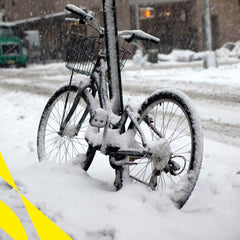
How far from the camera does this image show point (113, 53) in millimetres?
3051

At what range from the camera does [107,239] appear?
2340 millimetres

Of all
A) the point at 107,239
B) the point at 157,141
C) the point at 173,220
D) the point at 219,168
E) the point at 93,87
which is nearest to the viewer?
the point at 107,239

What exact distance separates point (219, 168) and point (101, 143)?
1.20 metres

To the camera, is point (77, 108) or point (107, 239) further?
point (77, 108)

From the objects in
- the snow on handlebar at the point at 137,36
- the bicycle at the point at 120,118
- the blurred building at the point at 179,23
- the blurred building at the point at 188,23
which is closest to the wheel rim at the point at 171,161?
the bicycle at the point at 120,118

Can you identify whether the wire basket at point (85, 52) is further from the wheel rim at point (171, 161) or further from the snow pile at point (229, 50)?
the snow pile at point (229, 50)

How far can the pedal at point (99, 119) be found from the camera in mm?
2900

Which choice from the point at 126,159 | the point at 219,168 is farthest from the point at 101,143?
the point at 219,168

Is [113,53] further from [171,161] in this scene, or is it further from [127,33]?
[171,161]

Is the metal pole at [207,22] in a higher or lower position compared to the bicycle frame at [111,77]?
higher

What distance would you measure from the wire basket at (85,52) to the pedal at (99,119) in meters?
0.48

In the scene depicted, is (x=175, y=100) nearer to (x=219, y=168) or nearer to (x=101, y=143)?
(x=101, y=143)

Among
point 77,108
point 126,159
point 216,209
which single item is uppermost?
point 77,108

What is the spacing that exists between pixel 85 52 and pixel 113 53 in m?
0.25
